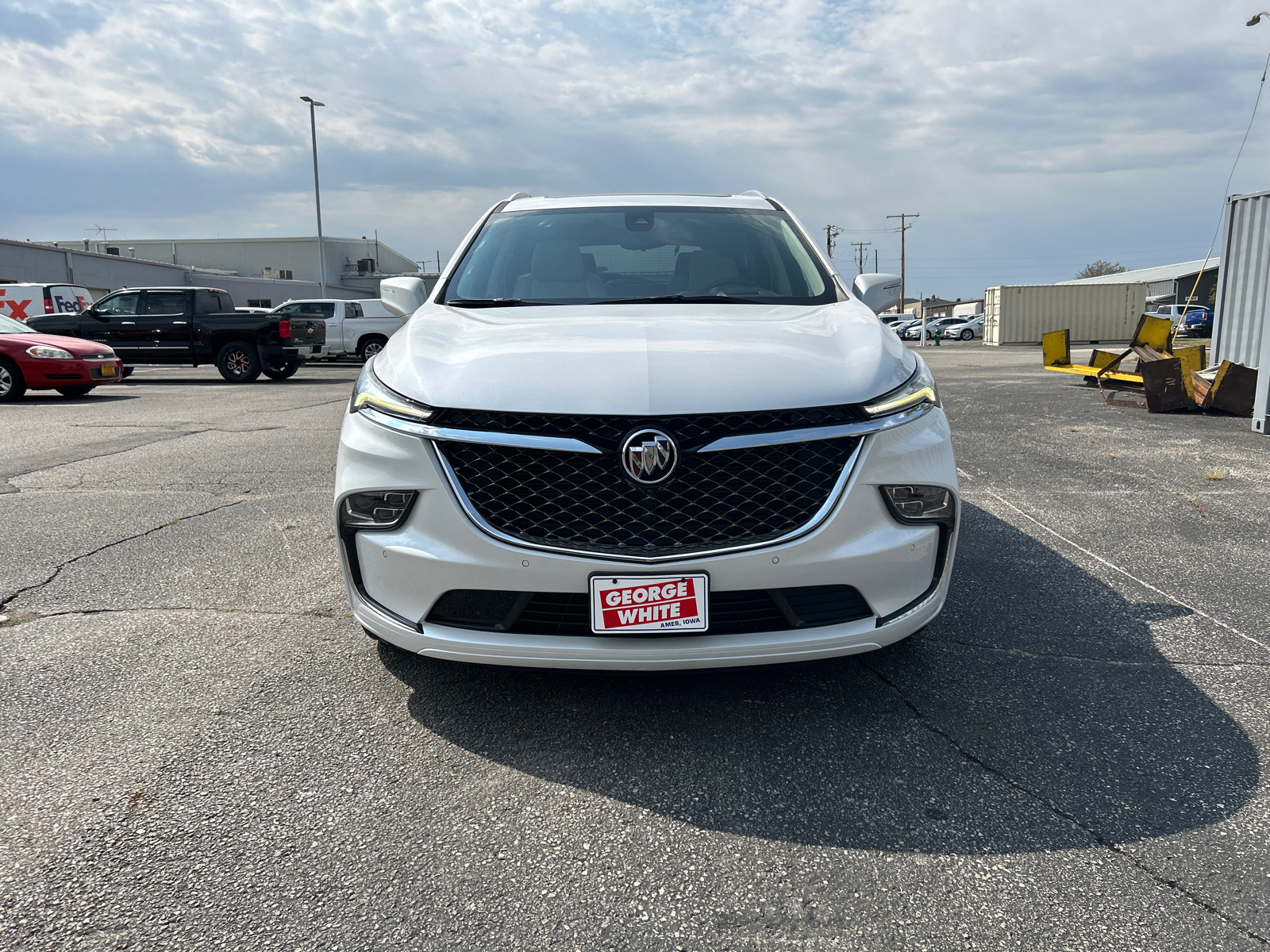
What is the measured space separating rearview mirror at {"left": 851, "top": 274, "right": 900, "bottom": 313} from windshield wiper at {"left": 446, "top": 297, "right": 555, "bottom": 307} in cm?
139

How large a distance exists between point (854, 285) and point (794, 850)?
2.62m

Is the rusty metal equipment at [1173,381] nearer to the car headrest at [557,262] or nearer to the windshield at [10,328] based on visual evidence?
the car headrest at [557,262]

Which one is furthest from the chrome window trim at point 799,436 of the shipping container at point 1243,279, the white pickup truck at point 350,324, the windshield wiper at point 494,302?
the white pickup truck at point 350,324

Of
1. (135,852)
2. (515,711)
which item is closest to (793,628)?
(515,711)

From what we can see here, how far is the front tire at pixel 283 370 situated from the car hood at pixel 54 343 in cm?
418

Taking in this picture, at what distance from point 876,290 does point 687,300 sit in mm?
963

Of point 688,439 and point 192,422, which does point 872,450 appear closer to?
point 688,439

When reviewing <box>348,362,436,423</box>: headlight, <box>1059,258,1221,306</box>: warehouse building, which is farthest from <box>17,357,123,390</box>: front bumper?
<box>1059,258,1221,306</box>: warehouse building

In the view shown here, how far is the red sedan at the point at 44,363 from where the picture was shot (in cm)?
1252

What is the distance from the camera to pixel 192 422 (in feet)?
33.6

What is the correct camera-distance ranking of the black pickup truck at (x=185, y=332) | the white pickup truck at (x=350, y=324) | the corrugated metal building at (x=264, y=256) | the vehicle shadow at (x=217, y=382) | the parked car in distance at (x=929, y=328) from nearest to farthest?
the vehicle shadow at (x=217, y=382) → the black pickup truck at (x=185, y=332) → the white pickup truck at (x=350, y=324) → the parked car in distance at (x=929, y=328) → the corrugated metal building at (x=264, y=256)

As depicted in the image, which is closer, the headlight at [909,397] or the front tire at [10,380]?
Answer: the headlight at [909,397]

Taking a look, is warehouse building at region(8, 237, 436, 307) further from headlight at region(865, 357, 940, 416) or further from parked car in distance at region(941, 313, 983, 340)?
headlight at region(865, 357, 940, 416)

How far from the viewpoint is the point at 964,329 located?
53969mm
